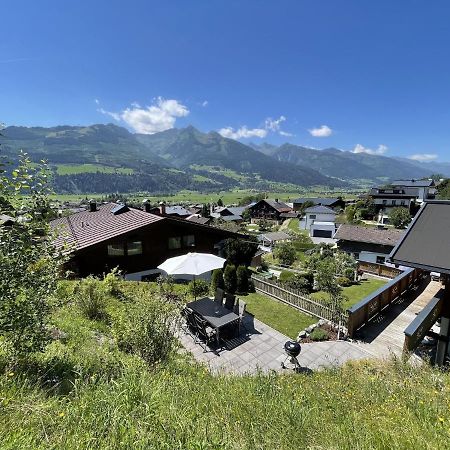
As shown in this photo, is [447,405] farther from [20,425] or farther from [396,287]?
[396,287]

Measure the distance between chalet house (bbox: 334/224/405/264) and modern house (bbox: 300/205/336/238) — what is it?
2455 cm

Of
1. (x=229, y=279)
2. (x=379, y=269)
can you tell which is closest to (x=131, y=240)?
(x=229, y=279)

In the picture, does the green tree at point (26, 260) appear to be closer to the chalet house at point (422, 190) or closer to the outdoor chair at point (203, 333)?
the outdoor chair at point (203, 333)

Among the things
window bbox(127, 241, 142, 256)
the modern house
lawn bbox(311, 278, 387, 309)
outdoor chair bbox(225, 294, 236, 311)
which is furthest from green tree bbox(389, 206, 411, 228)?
outdoor chair bbox(225, 294, 236, 311)

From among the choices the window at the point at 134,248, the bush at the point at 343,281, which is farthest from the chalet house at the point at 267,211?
the window at the point at 134,248

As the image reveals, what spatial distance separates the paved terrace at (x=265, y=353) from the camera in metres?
9.19

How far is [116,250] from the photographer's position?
19031 millimetres

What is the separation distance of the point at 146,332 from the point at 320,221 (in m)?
65.9

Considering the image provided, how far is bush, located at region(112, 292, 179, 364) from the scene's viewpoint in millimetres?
5758

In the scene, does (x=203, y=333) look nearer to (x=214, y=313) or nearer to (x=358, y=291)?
(x=214, y=313)

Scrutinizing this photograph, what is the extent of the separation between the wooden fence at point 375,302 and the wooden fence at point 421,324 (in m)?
2.43

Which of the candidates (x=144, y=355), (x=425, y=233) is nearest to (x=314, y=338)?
(x=425, y=233)

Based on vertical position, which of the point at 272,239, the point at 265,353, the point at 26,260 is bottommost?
the point at 272,239

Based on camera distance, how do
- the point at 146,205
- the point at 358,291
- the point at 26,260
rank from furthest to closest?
the point at 146,205, the point at 358,291, the point at 26,260
